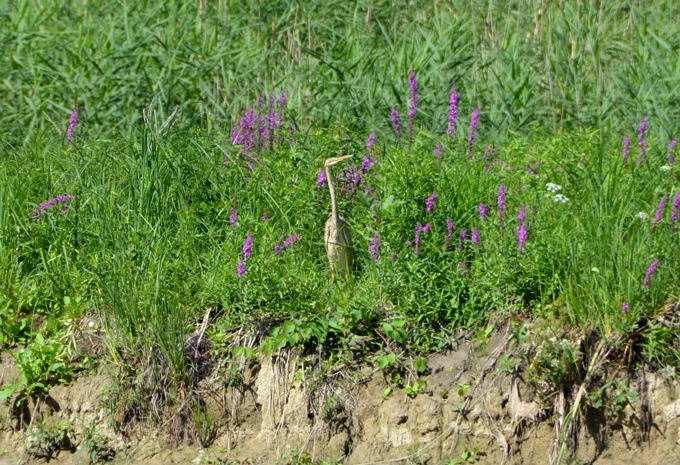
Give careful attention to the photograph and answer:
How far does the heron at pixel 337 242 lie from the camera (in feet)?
18.1

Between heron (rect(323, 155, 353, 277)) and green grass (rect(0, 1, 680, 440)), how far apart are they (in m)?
0.08

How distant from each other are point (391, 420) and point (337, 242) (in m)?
0.96

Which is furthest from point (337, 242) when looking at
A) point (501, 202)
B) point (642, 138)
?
point (642, 138)

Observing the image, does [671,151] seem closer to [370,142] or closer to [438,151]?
[438,151]

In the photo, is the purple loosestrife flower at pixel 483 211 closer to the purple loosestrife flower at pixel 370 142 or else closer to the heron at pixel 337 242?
the heron at pixel 337 242

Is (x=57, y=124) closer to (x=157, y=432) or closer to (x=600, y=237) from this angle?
(x=157, y=432)

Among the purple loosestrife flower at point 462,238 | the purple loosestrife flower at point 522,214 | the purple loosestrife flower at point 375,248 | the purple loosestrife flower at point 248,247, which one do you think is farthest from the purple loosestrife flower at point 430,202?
the purple loosestrife flower at point 248,247

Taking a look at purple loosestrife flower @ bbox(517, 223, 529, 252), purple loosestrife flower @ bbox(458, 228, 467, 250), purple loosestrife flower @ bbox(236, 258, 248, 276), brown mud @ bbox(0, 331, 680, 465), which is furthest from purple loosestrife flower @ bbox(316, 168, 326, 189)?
purple loosestrife flower @ bbox(517, 223, 529, 252)

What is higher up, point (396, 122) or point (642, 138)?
point (396, 122)

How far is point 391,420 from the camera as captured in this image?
5.05m

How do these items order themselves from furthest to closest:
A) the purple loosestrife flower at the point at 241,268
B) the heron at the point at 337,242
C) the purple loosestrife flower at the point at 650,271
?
the heron at the point at 337,242 → the purple loosestrife flower at the point at 241,268 → the purple loosestrife flower at the point at 650,271

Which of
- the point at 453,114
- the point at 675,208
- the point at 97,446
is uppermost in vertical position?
the point at 453,114

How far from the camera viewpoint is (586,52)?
25.0 ft

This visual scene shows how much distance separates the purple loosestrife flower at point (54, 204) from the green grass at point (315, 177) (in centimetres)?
3
